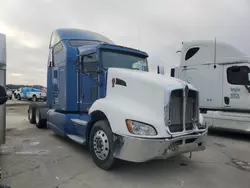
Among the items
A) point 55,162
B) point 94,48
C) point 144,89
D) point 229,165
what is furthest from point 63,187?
point 229,165

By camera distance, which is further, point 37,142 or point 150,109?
point 37,142

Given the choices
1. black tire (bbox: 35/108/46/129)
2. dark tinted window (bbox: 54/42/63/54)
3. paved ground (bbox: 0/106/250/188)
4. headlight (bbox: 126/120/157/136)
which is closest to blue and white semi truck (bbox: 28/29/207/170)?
headlight (bbox: 126/120/157/136)

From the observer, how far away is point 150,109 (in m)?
4.27

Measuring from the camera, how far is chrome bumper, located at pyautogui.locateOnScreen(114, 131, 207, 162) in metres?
3.98

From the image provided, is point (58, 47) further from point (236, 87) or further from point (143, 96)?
point (236, 87)

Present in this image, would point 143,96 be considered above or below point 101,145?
above

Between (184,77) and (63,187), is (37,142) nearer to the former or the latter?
(63,187)

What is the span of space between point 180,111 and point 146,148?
1.00 m

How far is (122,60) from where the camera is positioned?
584cm

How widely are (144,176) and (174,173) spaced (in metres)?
0.61

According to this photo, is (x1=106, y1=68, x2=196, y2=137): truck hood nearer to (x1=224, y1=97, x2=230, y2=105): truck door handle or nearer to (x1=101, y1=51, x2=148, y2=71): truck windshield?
(x1=101, y1=51, x2=148, y2=71): truck windshield

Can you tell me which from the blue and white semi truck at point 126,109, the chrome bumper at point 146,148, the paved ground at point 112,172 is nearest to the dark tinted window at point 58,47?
the blue and white semi truck at point 126,109

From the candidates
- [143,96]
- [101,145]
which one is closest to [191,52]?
[143,96]

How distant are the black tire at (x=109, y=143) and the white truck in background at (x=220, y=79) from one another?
523cm
